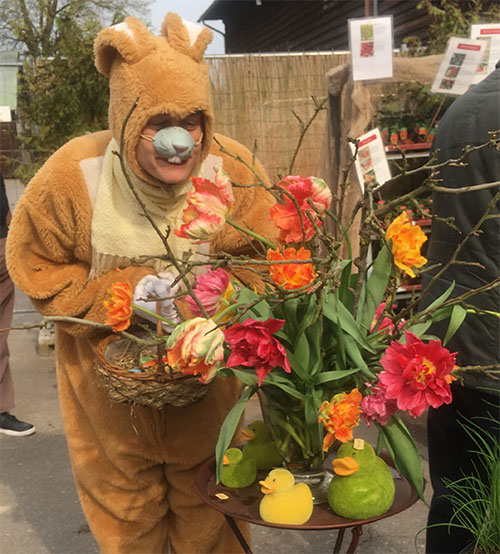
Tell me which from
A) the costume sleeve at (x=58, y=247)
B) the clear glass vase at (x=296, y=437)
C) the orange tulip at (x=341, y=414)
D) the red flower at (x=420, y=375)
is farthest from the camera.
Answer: the costume sleeve at (x=58, y=247)

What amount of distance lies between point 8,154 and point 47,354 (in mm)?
1794

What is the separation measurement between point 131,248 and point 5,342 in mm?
2148

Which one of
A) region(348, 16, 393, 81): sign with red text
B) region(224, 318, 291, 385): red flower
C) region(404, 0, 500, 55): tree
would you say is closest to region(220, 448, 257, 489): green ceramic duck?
region(224, 318, 291, 385): red flower

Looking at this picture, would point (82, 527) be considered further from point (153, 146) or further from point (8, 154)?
point (8, 154)

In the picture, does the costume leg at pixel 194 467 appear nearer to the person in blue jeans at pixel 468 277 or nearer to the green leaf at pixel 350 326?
the person in blue jeans at pixel 468 277

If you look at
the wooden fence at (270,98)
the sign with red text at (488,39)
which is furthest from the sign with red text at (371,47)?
the wooden fence at (270,98)

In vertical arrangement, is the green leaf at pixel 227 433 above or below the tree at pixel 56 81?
below

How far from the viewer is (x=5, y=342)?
3.64 metres

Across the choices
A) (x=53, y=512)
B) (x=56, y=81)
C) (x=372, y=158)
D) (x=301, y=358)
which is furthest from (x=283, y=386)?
(x=56, y=81)

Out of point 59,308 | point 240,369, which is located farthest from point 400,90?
point 240,369

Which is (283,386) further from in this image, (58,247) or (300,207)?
(58,247)

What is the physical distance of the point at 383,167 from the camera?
11.0 feet

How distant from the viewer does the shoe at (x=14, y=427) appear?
3646 millimetres

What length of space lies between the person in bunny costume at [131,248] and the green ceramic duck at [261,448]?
0.37 meters
